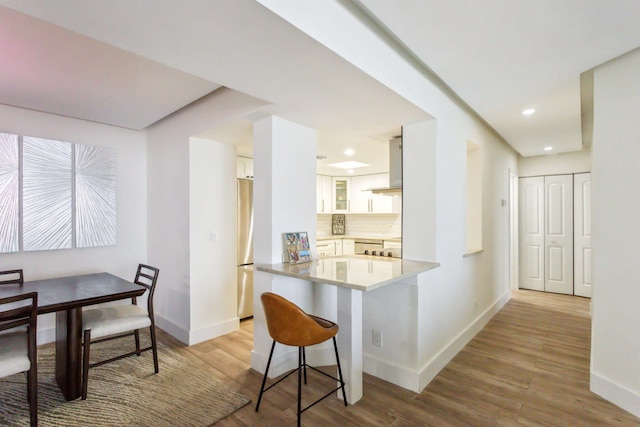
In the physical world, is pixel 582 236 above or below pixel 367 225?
below

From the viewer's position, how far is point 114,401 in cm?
220

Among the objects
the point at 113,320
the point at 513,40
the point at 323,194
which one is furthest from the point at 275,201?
the point at 323,194

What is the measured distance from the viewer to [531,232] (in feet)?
18.2

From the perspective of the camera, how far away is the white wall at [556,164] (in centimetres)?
511

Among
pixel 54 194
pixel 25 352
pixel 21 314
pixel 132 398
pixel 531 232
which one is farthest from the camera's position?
pixel 531 232

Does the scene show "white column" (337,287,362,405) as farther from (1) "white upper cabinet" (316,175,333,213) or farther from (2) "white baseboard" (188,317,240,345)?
(1) "white upper cabinet" (316,175,333,213)

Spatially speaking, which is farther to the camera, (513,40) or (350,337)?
(350,337)

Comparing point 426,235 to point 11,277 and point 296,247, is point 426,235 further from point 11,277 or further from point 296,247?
point 11,277

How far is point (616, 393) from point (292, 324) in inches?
93.7

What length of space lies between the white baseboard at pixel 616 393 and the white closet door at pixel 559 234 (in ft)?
12.0

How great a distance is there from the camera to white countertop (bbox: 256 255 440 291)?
187 centimetres

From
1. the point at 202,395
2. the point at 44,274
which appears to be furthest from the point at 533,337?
the point at 44,274

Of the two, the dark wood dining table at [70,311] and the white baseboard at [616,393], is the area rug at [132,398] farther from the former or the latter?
the white baseboard at [616,393]

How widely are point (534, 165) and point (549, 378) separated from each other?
426cm
